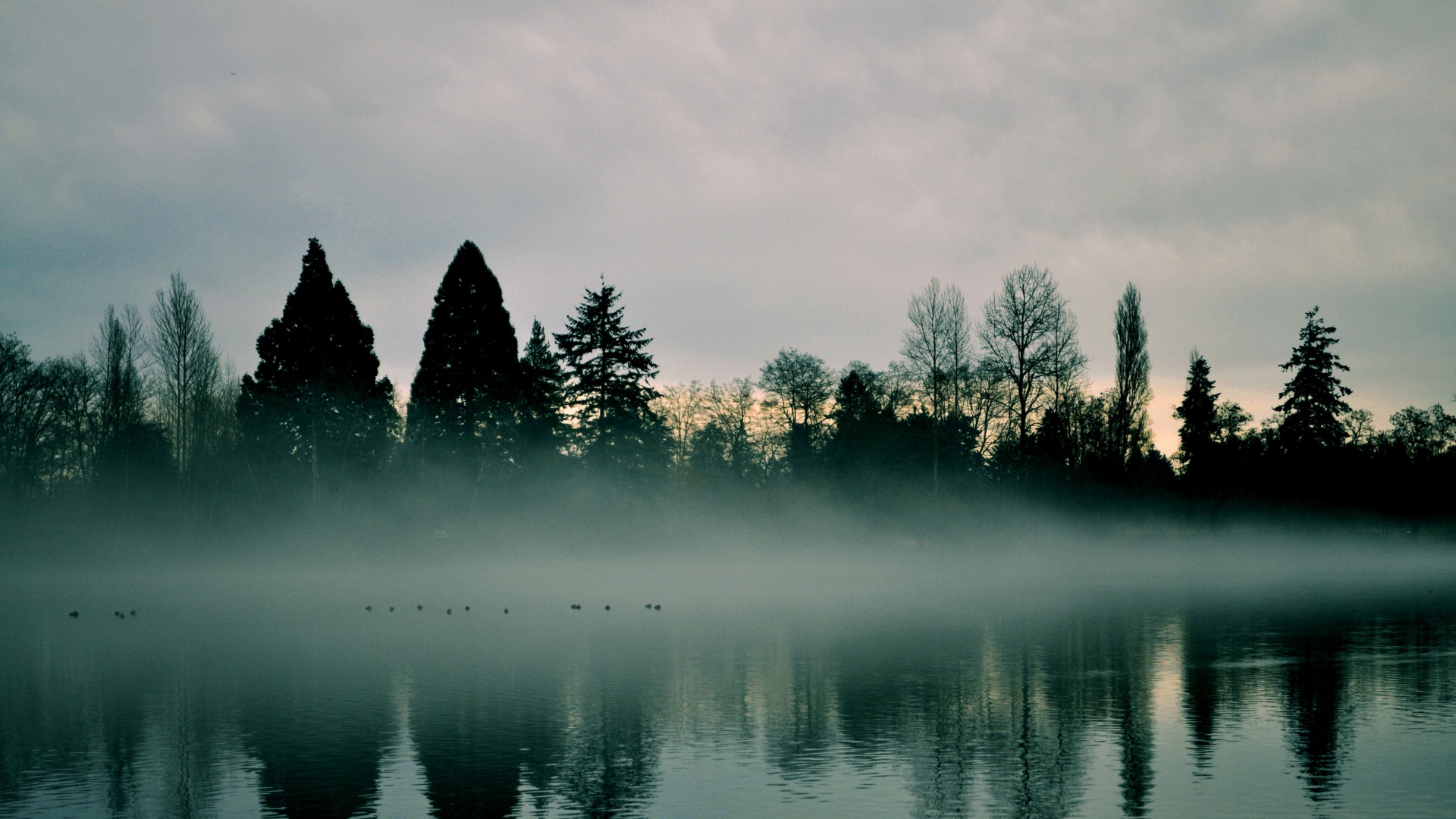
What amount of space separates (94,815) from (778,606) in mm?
33115

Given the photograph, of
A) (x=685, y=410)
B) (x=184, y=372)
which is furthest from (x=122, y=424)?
(x=685, y=410)

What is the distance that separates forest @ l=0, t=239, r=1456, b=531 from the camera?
235 ft

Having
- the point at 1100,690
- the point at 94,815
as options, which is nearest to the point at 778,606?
the point at 1100,690

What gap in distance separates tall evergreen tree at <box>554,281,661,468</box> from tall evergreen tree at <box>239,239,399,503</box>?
12.5 metres

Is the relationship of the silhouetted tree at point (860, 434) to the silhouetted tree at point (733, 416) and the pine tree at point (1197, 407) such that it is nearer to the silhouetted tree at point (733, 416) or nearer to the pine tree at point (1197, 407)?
the silhouetted tree at point (733, 416)

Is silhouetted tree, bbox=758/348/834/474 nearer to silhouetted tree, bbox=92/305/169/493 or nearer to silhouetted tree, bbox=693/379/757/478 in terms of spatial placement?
silhouetted tree, bbox=693/379/757/478

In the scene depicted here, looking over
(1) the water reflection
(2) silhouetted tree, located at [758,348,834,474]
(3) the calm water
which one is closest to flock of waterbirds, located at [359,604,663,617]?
(3) the calm water

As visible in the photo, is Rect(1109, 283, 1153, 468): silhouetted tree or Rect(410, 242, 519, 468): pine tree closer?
Rect(410, 242, 519, 468): pine tree

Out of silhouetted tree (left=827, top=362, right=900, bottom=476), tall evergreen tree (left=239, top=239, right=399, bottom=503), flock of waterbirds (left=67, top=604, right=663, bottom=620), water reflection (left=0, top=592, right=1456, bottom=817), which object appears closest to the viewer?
water reflection (left=0, top=592, right=1456, bottom=817)

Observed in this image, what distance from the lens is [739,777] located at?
1697 centimetres

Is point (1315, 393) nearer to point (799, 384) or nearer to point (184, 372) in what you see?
point (799, 384)

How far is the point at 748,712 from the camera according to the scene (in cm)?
2247

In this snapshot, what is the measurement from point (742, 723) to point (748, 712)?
1.09m

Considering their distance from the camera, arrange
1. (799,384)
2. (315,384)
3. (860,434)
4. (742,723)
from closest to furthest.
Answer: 1. (742,723)
2. (315,384)
3. (860,434)
4. (799,384)
